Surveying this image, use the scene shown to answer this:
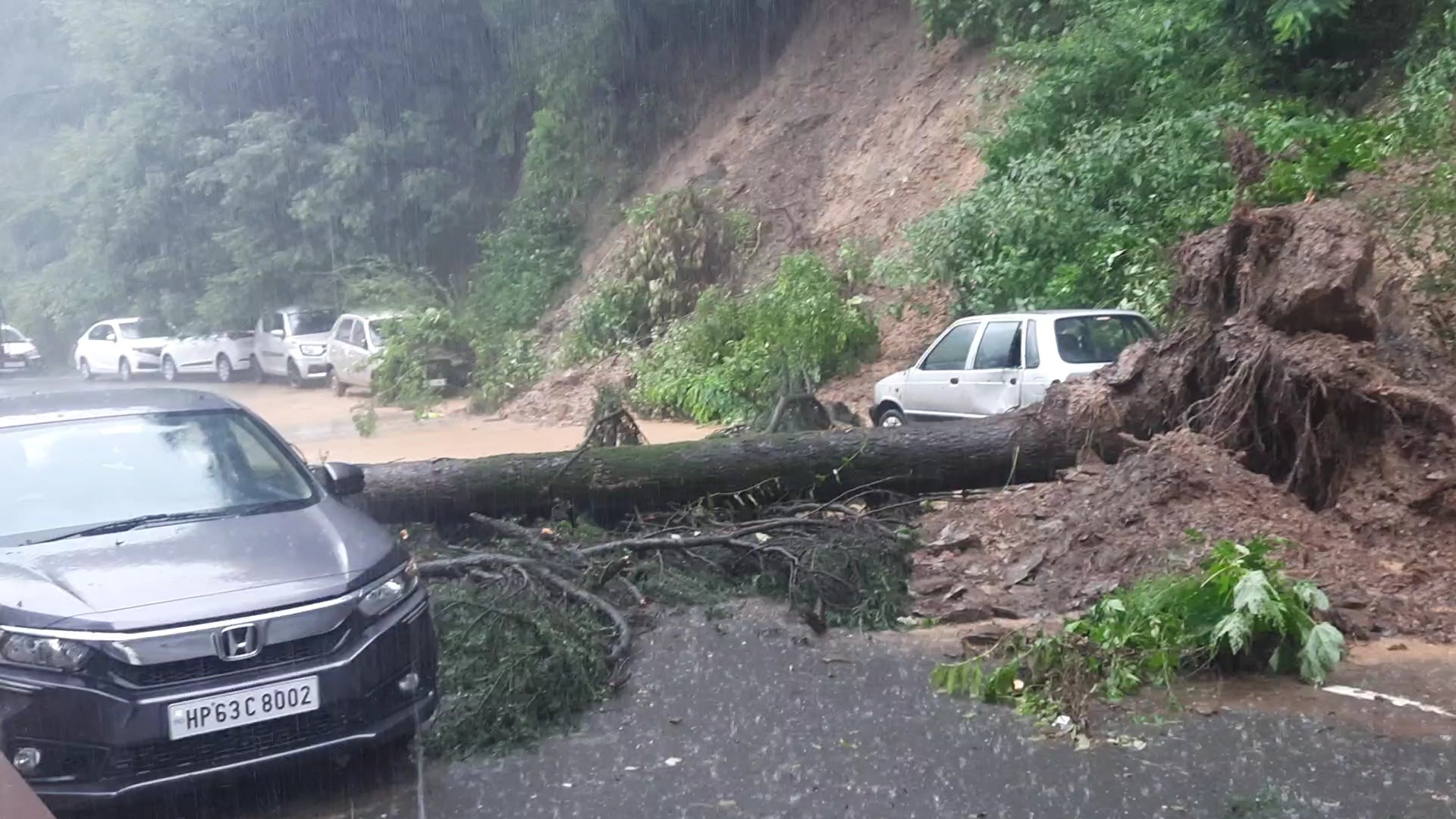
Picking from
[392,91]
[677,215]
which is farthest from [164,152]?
[677,215]

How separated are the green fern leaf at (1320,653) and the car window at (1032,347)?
5.56m

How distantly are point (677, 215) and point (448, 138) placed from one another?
9.10 m

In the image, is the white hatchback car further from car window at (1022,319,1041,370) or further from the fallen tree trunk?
the fallen tree trunk

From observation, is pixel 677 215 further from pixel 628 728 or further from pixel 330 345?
pixel 628 728

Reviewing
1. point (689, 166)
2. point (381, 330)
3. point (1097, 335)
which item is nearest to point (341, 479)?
point (1097, 335)

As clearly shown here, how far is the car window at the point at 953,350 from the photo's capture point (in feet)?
40.6

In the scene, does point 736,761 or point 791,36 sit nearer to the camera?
point 736,761

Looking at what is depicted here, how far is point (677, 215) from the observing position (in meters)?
21.8

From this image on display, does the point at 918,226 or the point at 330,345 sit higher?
the point at 918,226

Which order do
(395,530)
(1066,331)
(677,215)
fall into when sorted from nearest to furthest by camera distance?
(395,530), (1066,331), (677,215)

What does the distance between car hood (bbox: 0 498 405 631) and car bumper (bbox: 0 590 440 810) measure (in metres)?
0.22

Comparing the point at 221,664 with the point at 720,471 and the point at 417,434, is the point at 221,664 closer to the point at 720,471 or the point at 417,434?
the point at 720,471

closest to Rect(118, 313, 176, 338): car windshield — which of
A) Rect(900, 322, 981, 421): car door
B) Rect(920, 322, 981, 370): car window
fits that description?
Rect(900, 322, 981, 421): car door

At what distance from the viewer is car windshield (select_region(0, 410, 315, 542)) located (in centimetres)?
548
